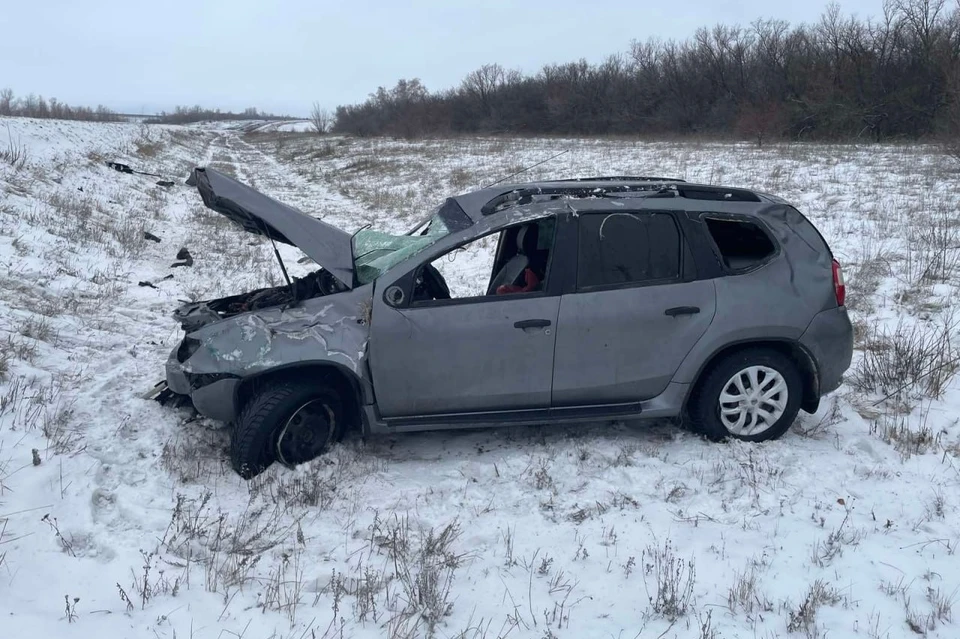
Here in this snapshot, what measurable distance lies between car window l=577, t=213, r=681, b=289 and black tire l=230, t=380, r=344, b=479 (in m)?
1.80

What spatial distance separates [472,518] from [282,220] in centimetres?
226

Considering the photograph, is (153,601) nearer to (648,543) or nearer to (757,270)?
(648,543)

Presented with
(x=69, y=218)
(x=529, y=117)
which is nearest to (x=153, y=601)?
(x=69, y=218)

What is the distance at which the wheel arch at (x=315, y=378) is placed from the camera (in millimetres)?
4297

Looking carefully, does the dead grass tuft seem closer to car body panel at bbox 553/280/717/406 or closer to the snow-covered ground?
the snow-covered ground

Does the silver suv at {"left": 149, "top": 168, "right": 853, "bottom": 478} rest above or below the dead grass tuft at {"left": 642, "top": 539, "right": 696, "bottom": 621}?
above

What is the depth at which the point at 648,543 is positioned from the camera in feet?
12.2

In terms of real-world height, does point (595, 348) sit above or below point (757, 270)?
below

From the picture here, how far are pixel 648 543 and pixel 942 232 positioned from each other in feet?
26.9

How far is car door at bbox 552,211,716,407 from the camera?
14.6 ft

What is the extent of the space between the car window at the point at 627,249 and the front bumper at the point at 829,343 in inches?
37.9

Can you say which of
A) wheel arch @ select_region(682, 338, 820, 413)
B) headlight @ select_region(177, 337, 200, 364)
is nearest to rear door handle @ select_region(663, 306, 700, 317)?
wheel arch @ select_region(682, 338, 820, 413)

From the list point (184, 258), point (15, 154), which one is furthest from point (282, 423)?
point (15, 154)

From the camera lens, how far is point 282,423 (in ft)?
14.2
